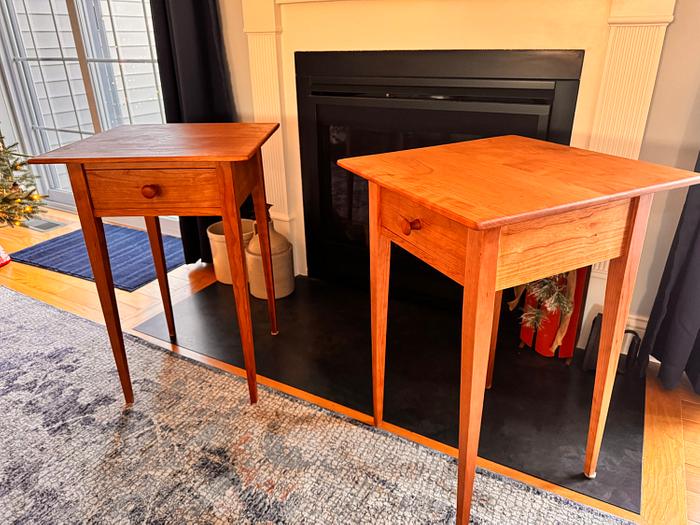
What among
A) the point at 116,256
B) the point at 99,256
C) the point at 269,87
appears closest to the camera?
the point at 99,256

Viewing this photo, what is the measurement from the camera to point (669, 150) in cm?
144

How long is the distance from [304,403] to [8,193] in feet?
6.98

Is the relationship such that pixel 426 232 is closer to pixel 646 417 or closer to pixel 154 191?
pixel 154 191

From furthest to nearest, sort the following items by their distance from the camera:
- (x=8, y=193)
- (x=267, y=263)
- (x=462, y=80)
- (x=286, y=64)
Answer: (x=8, y=193) < (x=286, y=64) < (x=267, y=263) < (x=462, y=80)

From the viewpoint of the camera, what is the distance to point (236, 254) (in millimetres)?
1332

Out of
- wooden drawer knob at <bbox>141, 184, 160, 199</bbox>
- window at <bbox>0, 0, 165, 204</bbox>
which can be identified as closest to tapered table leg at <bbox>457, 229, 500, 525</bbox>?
wooden drawer knob at <bbox>141, 184, 160, 199</bbox>

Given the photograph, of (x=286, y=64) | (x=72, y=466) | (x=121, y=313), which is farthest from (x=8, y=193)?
(x=72, y=466)

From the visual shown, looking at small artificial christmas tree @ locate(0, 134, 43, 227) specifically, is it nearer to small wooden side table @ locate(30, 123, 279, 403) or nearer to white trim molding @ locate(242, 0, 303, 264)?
white trim molding @ locate(242, 0, 303, 264)

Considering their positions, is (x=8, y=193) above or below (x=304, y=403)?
above

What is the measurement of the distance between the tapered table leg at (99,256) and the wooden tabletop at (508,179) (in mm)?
675

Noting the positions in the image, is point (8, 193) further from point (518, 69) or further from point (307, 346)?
point (518, 69)

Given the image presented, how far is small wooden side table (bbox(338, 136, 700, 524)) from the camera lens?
86 centimetres

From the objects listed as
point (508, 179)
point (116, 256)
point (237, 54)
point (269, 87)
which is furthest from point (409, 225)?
point (116, 256)

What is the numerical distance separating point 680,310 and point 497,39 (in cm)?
97
